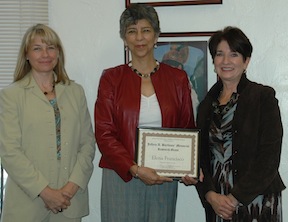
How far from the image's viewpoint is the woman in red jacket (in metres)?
2.25

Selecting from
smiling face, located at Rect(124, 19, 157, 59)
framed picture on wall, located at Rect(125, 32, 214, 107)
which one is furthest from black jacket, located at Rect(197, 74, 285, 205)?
framed picture on wall, located at Rect(125, 32, 214, 107)

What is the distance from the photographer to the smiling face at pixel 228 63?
2117 millimetres

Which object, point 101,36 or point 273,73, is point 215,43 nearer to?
point 273,73

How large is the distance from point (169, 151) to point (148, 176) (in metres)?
0.17

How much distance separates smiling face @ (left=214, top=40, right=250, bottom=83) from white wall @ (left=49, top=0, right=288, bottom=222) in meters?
0.60

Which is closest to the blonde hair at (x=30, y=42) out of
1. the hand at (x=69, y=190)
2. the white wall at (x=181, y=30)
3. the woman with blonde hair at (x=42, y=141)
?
the woman with blonde hair at (x=42, y=141)

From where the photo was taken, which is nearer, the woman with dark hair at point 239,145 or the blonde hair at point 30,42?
the woman with dark hair at point 239,145

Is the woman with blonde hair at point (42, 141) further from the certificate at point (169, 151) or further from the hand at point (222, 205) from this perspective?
the hand at point (222, 205)

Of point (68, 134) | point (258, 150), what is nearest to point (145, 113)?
point (68, 134)

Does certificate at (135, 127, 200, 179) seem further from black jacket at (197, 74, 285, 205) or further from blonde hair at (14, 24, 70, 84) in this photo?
blonde hair at (14, 24, 70, 84)

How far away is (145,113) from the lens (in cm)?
226

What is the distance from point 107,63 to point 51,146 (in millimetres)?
796

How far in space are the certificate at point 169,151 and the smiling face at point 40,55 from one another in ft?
2.01

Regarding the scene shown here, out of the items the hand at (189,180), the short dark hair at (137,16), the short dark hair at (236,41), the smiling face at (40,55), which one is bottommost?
the hand at (189,180)
